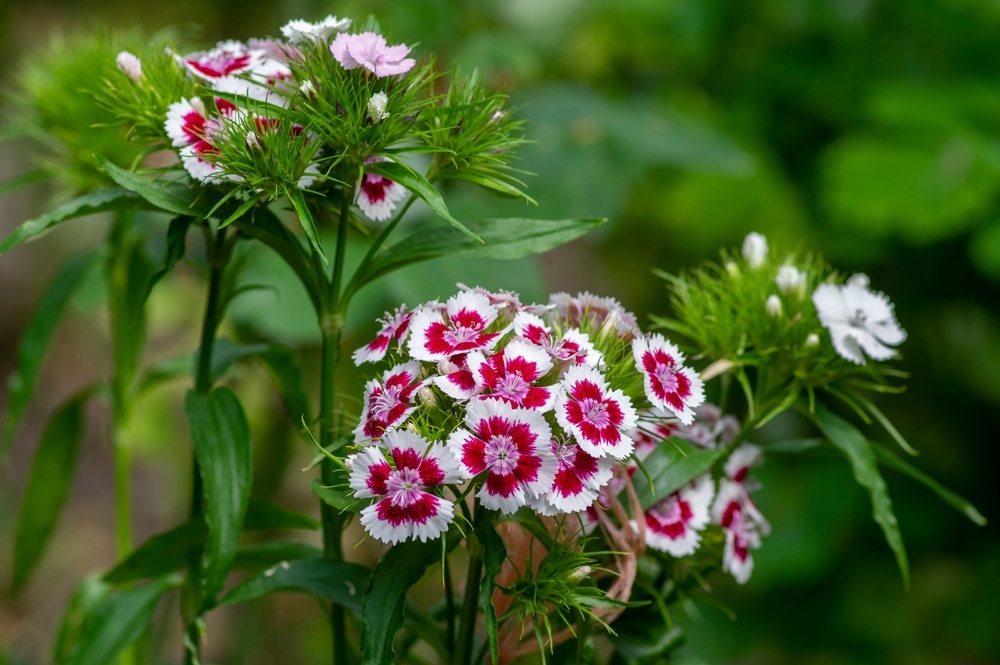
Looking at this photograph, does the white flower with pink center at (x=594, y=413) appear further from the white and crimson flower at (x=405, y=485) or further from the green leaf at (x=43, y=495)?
the green leaf at (x=43, y=495)

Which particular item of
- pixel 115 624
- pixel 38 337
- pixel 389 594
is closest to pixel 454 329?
pixel 389 594

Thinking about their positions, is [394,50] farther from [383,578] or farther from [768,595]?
[768,595]

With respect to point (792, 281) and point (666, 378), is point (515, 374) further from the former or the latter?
point (792, 281)

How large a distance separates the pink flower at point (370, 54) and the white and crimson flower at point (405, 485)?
0.23m

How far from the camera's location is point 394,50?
0.61m

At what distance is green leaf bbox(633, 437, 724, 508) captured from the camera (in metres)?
0.69

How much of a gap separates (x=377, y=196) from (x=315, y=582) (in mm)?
272

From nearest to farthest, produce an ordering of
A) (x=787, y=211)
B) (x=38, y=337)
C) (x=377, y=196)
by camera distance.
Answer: (x=377, y=196) → (x=38, y=337) → (x=787, y=211)

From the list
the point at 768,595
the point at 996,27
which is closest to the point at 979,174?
the point at 996,27

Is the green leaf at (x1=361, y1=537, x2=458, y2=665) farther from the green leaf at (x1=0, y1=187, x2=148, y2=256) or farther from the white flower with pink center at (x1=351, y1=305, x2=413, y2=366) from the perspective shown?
the green leaf at (x1=0, y1=187, x2=148, y2=256)

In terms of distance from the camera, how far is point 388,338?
24.7 inches

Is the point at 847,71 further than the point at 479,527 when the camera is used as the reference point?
Yes

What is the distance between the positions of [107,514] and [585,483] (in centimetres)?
262

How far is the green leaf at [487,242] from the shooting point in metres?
0.68
